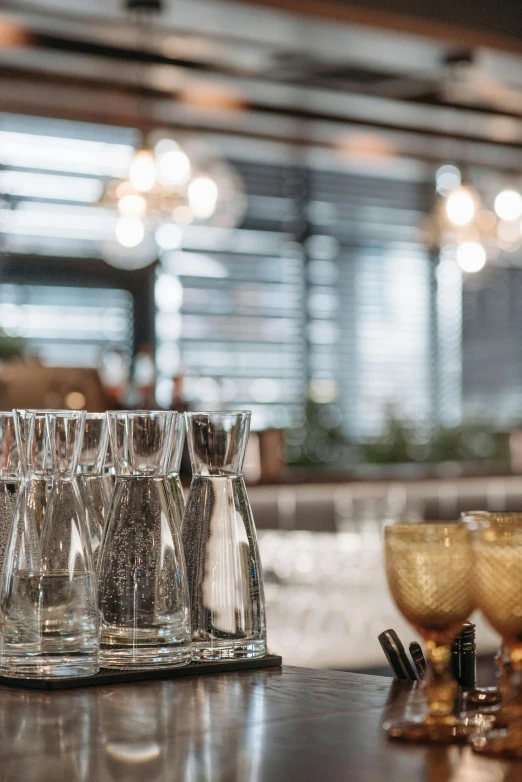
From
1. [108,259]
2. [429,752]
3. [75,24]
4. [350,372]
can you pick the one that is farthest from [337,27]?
[429,752]

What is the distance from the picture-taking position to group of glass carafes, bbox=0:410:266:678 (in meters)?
1.08

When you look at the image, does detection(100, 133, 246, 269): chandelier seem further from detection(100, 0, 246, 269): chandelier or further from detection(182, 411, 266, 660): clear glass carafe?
detection(182, 411, 266, 660): clear glass carafe

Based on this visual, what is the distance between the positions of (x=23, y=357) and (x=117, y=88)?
1.62m

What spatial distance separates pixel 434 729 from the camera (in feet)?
2.91

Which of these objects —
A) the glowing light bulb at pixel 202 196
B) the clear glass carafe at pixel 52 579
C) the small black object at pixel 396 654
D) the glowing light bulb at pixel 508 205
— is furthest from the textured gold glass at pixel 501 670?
the glowing light bulb at pixel 508 205

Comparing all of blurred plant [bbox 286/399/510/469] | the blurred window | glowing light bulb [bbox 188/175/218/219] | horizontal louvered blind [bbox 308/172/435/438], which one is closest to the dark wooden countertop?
glowing light bulb [bbox 188/175/218/219]

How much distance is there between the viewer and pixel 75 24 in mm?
4918

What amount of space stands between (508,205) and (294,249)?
1.86 metres

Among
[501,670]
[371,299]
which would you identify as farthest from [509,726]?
[371,299]

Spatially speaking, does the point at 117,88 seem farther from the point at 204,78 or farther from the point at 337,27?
the point at 337,27

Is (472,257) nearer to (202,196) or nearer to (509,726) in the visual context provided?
(202,196)

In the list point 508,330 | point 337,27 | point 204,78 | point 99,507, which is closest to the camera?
point 99,507

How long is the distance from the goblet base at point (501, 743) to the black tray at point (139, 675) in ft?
1.15

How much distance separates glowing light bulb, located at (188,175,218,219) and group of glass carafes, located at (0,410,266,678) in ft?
12.0
